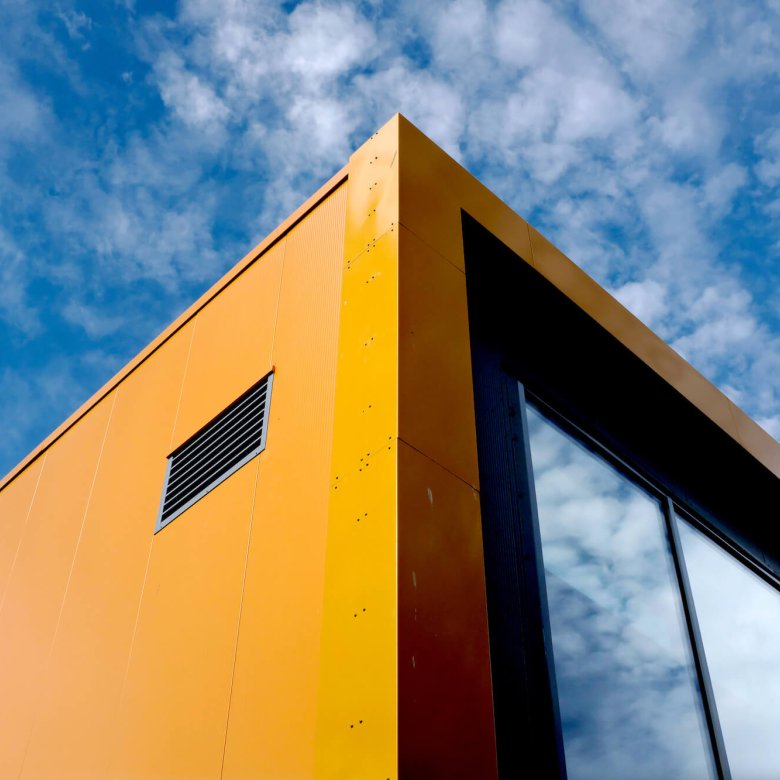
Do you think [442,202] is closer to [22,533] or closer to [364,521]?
[364,521]

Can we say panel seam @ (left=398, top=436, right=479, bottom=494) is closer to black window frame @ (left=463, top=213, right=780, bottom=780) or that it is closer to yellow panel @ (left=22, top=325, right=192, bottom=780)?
black window frame @ (left=463, top=213, right=780, bottom=780)

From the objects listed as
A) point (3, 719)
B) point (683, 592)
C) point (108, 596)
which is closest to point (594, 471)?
point (683, 592)

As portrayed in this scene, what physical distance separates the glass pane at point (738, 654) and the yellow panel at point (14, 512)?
195 inches

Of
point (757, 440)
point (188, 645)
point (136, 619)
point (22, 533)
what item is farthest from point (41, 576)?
point (757, 440)

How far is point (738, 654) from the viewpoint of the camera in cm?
512

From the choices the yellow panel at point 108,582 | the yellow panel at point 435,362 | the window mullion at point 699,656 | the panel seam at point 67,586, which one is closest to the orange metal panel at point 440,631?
the yellow panel at point 435,362

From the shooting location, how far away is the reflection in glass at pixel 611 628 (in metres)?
3.74

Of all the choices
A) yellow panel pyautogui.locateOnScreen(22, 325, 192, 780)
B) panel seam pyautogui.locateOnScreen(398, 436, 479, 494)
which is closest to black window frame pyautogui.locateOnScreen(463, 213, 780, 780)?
panel seam pyautogui.locateOnScreen(398, 436, 479, 494)

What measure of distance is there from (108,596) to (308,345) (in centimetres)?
205

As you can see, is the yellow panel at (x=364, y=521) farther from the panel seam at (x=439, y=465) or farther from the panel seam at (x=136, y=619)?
the panel seam at (x=136, y=619)

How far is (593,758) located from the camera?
3.61 metres

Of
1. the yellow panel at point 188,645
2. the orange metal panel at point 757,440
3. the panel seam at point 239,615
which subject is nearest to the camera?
the panel seam at point 239,615

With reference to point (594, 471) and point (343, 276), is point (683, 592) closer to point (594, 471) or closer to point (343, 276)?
point (594, 471)

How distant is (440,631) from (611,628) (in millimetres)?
1684
